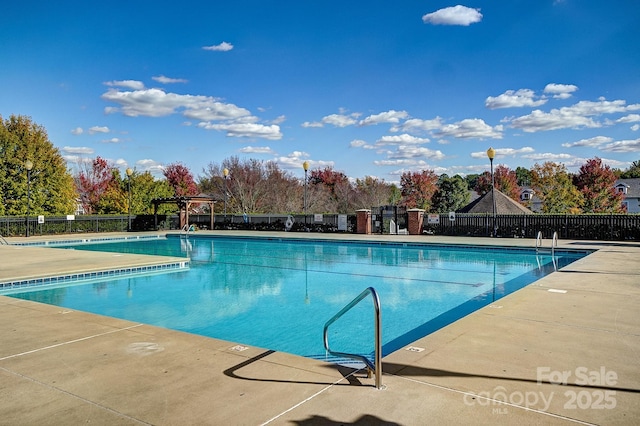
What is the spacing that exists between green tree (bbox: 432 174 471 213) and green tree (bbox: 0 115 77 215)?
28.6 m

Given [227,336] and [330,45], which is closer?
[227,336]

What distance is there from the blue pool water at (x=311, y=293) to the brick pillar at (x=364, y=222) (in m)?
6.99

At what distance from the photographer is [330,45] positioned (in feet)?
69.6

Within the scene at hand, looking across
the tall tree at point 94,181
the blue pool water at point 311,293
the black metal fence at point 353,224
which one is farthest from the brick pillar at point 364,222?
the tall tree at point 94,181

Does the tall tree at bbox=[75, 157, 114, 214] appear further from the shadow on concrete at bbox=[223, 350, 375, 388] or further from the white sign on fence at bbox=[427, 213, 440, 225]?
the shadow on concrete at bbox=[223, 350, 375, 388]

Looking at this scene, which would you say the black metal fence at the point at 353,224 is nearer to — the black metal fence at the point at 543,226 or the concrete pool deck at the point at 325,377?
the black metal fence at the point at 543,226

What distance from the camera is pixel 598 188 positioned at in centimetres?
3431

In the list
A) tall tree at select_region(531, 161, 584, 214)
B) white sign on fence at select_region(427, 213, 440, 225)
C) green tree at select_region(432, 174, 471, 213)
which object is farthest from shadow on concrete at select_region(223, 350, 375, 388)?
green tree at select_region(432, 174, 471, 213)

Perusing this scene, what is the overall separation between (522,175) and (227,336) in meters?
71.9

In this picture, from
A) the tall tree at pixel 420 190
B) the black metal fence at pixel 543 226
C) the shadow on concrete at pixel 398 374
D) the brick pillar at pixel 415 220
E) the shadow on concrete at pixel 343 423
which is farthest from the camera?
the tall tree at pixel 420 190

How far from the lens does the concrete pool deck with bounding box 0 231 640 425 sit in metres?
3.15

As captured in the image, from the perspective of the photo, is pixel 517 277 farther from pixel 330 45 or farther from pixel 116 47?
pixel 116 47

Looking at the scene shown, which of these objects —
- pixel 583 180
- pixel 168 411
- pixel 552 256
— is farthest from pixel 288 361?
pixel 583 180

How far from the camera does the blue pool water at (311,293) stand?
23.6 feet
